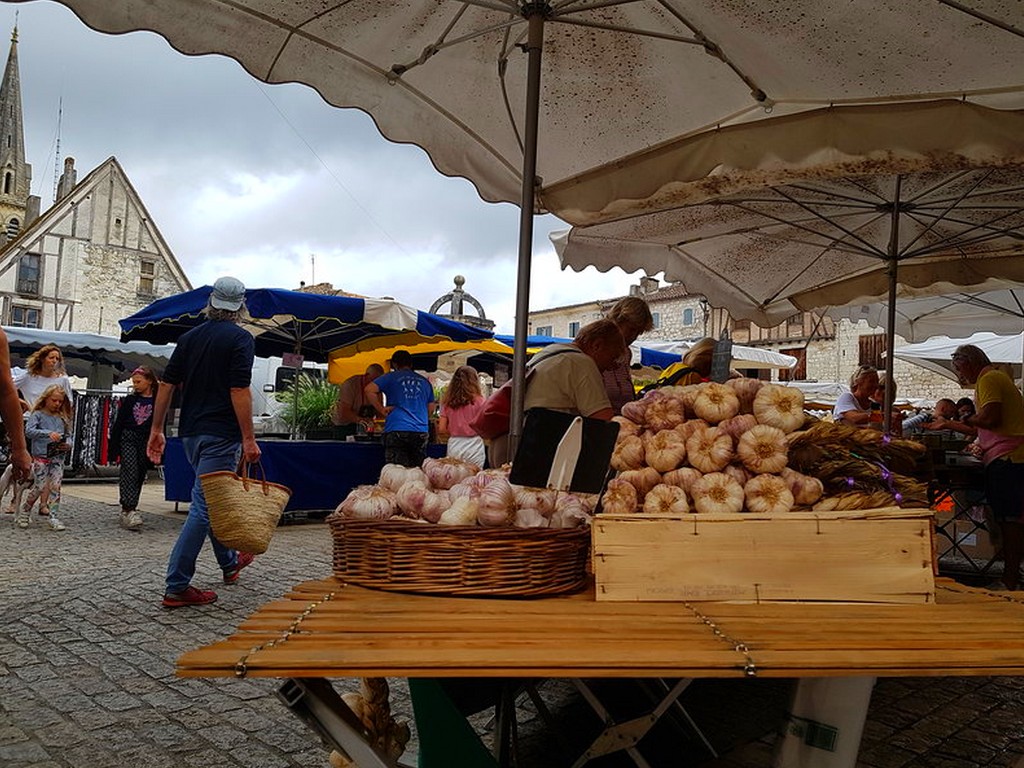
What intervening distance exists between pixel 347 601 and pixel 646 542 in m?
0.66

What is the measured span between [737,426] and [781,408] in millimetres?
147

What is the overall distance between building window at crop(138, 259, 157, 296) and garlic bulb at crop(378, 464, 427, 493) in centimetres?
3804

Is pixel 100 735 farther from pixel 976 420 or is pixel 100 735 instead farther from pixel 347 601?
pixel 976 420

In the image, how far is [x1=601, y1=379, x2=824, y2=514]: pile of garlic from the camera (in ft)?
6.26

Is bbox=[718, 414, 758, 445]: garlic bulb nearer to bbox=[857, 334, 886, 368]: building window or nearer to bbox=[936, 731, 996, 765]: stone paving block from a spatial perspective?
bbox=[936, 731, 996, 765]: stone paving block

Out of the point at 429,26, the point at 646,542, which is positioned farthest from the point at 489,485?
the point at 429,26

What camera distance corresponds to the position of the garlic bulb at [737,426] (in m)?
2.09

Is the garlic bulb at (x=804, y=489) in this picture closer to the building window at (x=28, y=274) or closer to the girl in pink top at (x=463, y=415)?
the girl in pink top at (x=463, y=415)

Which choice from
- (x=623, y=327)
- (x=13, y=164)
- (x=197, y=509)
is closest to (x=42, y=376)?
(x=197, y=509)

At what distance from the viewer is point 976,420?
5656 mm

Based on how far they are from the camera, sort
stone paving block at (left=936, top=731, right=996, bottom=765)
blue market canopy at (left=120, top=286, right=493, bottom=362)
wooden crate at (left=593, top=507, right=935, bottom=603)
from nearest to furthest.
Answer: wooden crate at (left=593, top=507, right=935, bottom=603) → stone paving block at (left=936, top=731, right=996, bottom=765) → blue market canopy at (left=120, top=286, right=493, bottom=362)

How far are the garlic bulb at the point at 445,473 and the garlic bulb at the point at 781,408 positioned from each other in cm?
81

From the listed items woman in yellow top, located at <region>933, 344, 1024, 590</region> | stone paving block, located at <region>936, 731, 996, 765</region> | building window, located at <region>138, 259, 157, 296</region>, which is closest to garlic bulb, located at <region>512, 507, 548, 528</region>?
stone paving block, located at <region>936, 731, 996, 765</region>

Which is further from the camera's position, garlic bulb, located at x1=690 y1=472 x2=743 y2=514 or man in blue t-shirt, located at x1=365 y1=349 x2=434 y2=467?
man in blue t-shirt, located at x1=365 y1=349 x2=434 y2=467
